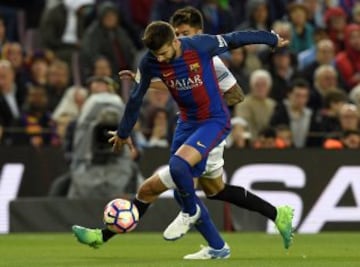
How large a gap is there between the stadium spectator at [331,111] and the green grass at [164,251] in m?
3.00

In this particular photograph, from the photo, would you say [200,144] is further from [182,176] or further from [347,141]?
[347,141]

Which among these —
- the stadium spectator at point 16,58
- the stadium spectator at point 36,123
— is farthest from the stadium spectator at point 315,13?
the stadium spectator at point 36,123

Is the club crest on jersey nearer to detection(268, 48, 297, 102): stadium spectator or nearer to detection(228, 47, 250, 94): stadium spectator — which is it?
detection(268, 48, 297, 102): stadium spectator

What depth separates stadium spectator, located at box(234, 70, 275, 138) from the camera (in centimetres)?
2089

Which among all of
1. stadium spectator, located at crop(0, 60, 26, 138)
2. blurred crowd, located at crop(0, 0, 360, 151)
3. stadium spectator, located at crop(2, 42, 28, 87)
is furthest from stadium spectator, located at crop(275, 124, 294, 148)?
stadium spectator, located at crop(2, 42, 28, 87)

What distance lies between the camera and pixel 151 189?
13133mm

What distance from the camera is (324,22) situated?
24281 millimetres

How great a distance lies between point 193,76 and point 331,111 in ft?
27.3

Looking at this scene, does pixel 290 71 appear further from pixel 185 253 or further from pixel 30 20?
pixel 185 253

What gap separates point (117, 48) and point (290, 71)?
2643mm

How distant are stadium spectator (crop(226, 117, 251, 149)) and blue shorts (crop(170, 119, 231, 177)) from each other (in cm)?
680

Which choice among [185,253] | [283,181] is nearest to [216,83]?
[185,253]

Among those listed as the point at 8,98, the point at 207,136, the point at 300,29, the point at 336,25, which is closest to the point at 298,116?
the point at 300,29

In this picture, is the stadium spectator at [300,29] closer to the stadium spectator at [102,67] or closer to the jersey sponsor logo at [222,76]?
the stadium spectator at [102,67]
